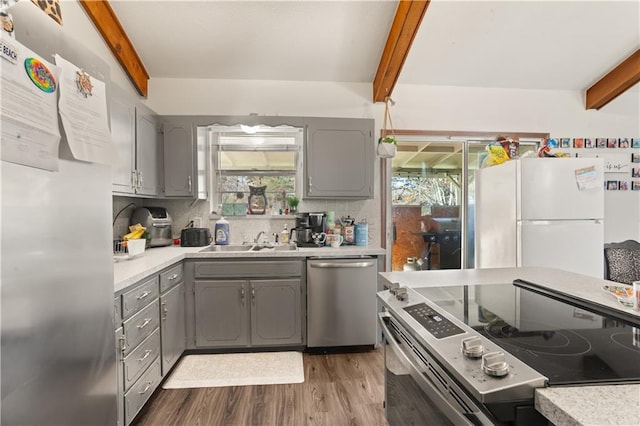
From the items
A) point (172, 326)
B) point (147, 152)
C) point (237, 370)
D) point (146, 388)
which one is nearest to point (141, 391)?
point (146, 388)

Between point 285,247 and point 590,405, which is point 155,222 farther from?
point 590,405

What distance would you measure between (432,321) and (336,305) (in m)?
1.61

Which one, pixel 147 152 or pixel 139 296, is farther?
pixel 147 152

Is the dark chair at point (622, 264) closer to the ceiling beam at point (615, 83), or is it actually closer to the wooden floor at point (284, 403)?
the ceiling beam at point (615, 83)

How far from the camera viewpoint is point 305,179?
2.79 m

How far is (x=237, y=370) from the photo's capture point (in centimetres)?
219

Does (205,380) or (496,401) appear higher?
(496,401)

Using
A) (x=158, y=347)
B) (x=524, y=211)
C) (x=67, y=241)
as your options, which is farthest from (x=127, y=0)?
(x=524, y=211)

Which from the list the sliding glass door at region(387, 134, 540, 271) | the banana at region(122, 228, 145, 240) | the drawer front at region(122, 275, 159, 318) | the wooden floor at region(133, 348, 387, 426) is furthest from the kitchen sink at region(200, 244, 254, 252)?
the sliding glass door at region(387, 134, 540, 271)

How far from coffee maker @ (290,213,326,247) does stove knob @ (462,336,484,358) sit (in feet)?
6.81

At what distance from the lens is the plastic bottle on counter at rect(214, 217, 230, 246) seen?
9.34 feet

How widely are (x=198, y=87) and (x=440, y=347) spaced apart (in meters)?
3.23

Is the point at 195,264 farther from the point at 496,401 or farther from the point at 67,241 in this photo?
the point at 496,401

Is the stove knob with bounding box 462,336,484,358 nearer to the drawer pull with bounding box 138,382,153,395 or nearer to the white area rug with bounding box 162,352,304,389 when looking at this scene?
the white area rug with bounding box 162,352,304,389
